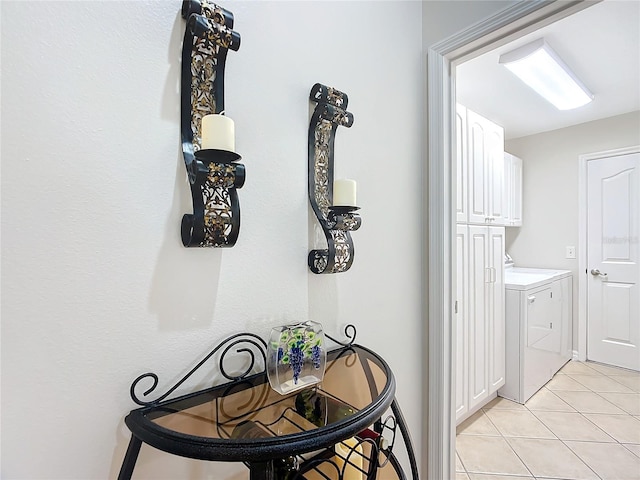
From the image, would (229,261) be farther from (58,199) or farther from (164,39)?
(164,39)

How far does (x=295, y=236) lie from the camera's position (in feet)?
3.34

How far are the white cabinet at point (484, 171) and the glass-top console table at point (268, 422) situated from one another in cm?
177

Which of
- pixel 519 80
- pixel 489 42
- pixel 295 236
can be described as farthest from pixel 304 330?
pixel 519 80

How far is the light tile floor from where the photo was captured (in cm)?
190

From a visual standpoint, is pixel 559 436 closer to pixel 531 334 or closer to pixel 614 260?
pixel 531 334

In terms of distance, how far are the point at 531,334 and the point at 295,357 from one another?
8.41 feet

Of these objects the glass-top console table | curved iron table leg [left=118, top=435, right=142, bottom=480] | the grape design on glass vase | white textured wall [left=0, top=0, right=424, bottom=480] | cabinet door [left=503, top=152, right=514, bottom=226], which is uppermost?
cabinet door [left=503, top=152, right=514, bottom=226]

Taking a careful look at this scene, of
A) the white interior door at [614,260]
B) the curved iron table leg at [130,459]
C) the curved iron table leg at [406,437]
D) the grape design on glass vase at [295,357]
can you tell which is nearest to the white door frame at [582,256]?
the white interior door at [614,260]

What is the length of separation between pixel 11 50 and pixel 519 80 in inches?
114

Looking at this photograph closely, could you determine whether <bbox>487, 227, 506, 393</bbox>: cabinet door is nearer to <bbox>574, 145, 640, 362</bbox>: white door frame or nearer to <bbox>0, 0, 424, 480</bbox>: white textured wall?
<bbox>574, 145, 640, 362</bbox>: white door frame

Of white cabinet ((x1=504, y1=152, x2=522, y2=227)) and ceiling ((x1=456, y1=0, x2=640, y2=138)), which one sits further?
white cabinet ((x1=504, y1=152, x2=522, y2=227))

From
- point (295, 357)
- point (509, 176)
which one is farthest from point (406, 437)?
point (509, 176)

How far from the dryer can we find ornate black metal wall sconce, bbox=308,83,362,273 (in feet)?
7.02

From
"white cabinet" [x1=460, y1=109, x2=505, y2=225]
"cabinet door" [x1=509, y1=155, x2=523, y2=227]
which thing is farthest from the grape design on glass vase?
"cabinet door" [x1=509, y1=155, x2=523, y2=227]
